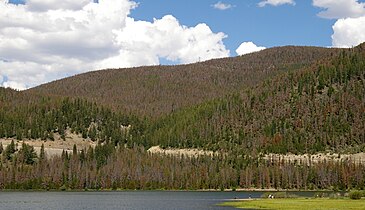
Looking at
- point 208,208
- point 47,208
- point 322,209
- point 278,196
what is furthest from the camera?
point 278,196

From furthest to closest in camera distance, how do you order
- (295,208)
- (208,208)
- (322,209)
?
(208,208) < (295,208) < (322,209)

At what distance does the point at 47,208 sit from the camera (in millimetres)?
143000

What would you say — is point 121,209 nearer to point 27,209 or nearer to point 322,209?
point 27,209

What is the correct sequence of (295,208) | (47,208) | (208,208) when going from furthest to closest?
(47,208) < (208,208) < (295,208)

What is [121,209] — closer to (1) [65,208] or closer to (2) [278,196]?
(1) [65,208]

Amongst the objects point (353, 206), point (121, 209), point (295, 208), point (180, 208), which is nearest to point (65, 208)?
point (121, 209)

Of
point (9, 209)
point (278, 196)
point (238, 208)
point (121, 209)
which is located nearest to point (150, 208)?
point (121, 209)

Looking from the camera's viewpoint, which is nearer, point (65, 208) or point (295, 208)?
point (295, 208)

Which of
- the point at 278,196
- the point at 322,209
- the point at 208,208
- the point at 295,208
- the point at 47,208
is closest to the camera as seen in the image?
the point at 322,209

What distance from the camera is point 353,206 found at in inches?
4658

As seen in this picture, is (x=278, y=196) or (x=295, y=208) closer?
(x=295, y=208)

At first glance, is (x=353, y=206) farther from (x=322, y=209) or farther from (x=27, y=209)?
(x=27, y=209)

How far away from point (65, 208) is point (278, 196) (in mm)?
66236

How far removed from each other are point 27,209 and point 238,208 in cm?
4835
